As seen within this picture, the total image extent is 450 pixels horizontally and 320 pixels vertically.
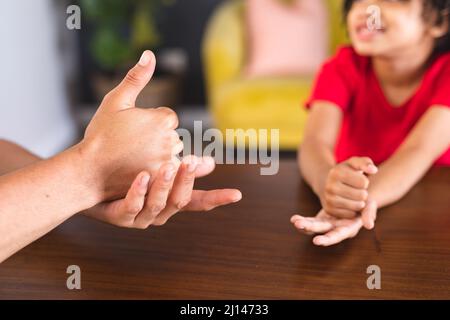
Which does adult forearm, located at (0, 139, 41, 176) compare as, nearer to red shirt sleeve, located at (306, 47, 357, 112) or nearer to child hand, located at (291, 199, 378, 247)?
child hand, located at (291, 199, 378, 247)

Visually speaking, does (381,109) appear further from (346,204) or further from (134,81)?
(134,81)

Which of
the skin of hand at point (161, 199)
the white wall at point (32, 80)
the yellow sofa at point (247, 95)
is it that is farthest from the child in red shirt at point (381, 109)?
the white wall at point (32, 80)

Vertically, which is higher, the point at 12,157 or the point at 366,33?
the point at 366,33

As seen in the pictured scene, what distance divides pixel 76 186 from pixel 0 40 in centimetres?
223

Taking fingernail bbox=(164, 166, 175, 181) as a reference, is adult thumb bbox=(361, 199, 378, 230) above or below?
below

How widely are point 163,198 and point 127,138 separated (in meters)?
→ 0.08

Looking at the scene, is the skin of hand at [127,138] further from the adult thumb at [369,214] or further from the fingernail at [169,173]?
the adult thumb at [369,214]

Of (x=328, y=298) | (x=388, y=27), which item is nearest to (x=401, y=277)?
(x=328, y=298)

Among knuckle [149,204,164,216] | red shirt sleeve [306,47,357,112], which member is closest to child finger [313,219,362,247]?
knuckle [149,204,164,216]

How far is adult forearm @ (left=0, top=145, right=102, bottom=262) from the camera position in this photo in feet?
2.31

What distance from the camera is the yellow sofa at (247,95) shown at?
278cm

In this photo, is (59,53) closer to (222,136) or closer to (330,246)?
(222,136)

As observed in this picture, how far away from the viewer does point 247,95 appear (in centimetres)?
280

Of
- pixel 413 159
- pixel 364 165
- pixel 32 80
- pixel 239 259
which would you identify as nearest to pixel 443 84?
pixel 413 159
